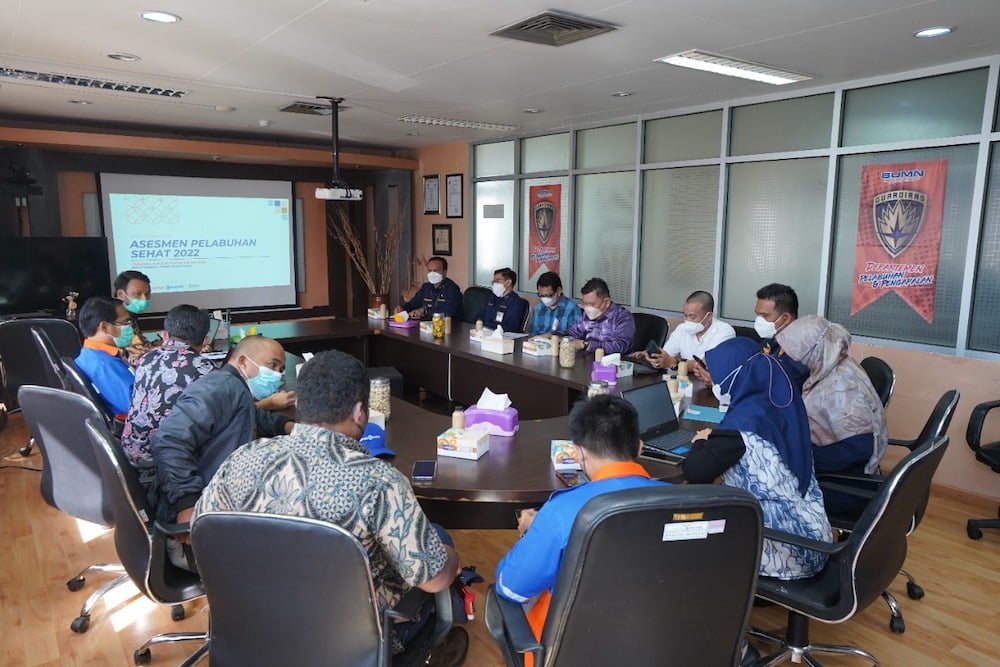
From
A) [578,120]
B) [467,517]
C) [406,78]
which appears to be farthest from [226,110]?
[467,517]

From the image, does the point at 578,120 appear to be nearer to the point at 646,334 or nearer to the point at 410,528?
the point at 646,334

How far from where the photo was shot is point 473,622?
2670 mm

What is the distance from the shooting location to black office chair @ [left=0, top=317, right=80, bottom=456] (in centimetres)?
445

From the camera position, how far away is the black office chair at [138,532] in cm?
193

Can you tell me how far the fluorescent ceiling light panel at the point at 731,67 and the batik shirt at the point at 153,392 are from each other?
9.82ft

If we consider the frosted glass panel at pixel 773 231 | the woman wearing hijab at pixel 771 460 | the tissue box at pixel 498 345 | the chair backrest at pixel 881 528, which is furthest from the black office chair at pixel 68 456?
the frosted glass panel at pixel 773 231

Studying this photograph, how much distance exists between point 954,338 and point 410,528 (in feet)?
13.1

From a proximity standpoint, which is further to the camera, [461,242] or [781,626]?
[461,242]

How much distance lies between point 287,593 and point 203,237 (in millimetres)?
7026

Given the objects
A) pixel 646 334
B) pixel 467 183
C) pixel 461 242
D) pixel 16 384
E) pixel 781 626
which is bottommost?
pixel 781 626

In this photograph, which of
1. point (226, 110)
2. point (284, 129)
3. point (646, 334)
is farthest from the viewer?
point (284, 129)

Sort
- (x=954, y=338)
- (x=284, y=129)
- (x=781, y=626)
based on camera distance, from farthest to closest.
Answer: (x=284, y=129) → (x=954, y=338) → (x=781, y=626)

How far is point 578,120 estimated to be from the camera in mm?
5984

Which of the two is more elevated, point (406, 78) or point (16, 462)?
point (406, 78)
